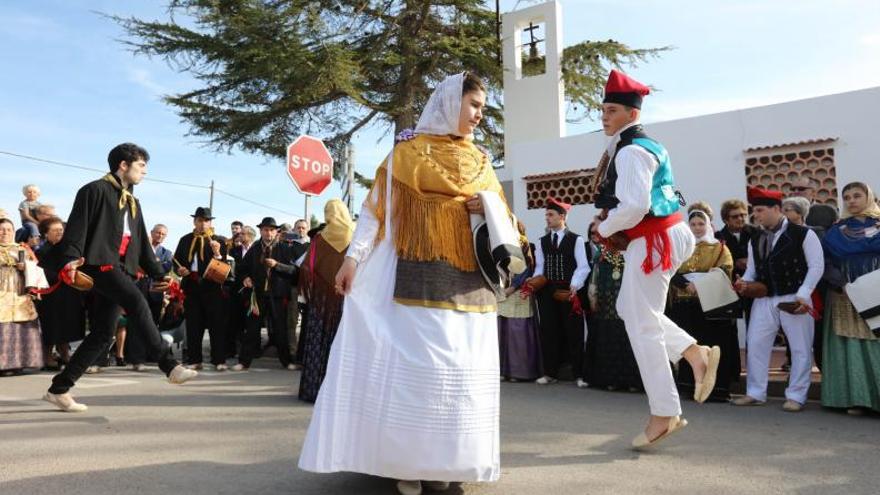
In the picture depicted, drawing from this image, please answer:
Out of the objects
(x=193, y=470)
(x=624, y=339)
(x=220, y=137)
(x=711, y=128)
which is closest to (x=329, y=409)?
(x=193, y=470)

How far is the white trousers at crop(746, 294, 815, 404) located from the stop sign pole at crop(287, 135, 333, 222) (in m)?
5.78

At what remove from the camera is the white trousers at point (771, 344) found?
18.6ft

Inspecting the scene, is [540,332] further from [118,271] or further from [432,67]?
[432,67]

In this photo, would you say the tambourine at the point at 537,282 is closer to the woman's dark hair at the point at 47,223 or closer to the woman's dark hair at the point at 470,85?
the woman's dark hair at the point at 470,85

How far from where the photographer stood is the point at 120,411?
5426 millimetres

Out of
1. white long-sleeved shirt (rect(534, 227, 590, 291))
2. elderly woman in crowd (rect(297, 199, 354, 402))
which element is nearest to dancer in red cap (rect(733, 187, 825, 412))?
white long-sleeved shirt (rect(534, 227, 590, 291))

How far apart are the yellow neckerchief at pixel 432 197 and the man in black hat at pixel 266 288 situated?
18.0ft

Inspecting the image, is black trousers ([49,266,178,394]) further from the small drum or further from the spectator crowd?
the small drum

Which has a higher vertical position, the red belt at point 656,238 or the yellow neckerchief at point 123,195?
the yellow neckerchief at point 123,195

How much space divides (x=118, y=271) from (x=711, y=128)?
29.1 feet

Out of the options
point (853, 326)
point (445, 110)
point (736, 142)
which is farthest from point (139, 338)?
point (736, 142)

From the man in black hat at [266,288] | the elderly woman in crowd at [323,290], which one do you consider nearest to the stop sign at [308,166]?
the man in black hat at [266,288]

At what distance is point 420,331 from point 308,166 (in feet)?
22.6

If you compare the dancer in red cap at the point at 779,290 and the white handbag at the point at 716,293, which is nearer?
the dancer in red cap at the point at 779,290
